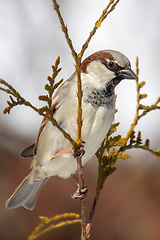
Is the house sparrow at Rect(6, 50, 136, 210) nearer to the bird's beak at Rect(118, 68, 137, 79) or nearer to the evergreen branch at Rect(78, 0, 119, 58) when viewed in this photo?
the bird's beak at Rect(118, 68, 137, 79)

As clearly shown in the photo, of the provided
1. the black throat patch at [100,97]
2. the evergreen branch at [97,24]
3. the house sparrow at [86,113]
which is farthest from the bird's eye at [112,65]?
the evergreen branch at [97,24]

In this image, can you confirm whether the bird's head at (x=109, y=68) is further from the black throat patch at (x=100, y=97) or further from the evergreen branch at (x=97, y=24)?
the evergreen branch at (x=97, y=24)

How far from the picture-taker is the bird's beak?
2348 mm

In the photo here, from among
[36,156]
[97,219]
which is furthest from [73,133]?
[97,219]

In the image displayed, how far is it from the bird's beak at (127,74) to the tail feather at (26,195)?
1.07 meters

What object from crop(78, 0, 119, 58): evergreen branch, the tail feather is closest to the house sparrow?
the tail feather

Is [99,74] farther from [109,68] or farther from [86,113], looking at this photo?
[86,113]

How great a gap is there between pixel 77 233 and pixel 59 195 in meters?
0.46

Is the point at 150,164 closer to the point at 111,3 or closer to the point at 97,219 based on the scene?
the point at 97,219

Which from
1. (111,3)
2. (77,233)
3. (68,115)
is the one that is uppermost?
(111,3)

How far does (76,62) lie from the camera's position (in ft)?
5.08

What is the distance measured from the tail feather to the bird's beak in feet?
3.51

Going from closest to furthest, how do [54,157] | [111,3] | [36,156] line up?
[111,3] < [54,157] < [36,156]

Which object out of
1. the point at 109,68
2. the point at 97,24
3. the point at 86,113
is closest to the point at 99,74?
the point at 109,68
